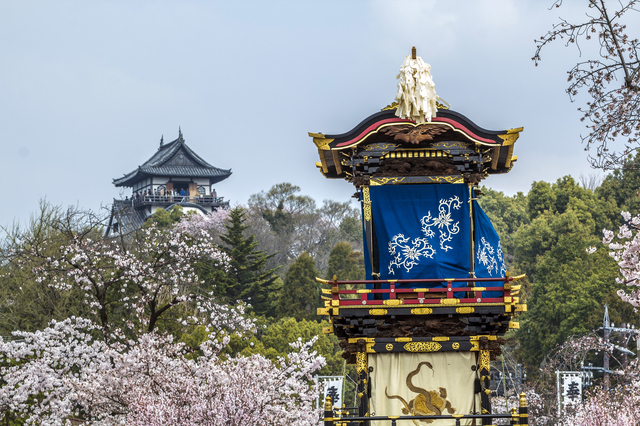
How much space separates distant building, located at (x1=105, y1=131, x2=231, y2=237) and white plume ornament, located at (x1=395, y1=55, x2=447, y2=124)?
226 feet

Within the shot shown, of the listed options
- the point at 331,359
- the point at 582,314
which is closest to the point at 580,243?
the point at 582,314

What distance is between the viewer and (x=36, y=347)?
21.8 m

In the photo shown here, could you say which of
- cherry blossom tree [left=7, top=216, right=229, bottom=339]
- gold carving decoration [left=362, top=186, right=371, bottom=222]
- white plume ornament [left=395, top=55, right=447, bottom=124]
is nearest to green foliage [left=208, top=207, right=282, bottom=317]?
cherry blossom tree [left=7, top=216, right=229, bottom=339]

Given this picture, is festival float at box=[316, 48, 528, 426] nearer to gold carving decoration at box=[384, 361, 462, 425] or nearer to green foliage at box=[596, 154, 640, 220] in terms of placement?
gold carving decoration at box=[384, 361, 462, 425]

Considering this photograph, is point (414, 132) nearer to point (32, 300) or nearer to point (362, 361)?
point (362, 361)

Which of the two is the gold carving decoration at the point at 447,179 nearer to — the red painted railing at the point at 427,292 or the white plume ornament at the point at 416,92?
the white plume ornament at the point at 416,92

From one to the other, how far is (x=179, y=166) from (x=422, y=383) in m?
76.9

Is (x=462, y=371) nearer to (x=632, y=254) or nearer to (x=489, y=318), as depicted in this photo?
Answer: (x=489, y=318)

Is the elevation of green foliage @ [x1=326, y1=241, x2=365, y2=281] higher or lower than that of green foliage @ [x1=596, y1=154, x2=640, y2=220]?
lower

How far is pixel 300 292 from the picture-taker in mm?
44062

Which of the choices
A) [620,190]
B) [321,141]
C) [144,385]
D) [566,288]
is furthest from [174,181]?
[321,141]

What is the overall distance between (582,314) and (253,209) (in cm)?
3658

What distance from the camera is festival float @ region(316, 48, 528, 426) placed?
14.5 m

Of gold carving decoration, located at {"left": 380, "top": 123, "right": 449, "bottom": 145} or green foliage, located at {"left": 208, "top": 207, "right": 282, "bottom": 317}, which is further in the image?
green foliage, located at {"left": 208, "top": 207, "right": 282, "bottom": 317}
